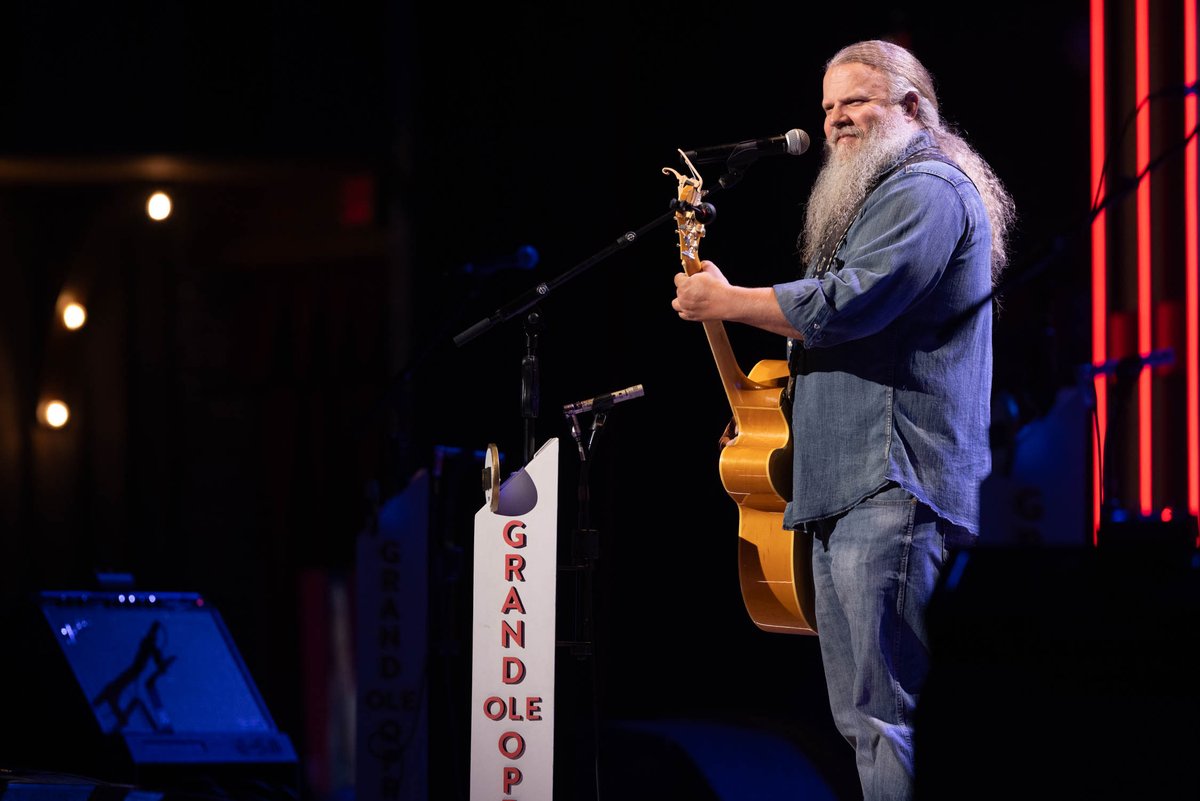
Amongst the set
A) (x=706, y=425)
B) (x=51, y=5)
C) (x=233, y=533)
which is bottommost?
(x=233, y=533)

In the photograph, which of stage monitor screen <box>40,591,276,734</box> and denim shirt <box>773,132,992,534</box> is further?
stage monitor screen <box>40,591,276,734</box>

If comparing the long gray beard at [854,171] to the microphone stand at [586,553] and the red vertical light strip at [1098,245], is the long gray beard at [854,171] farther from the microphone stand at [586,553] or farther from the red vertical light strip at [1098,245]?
the red vertical light strip at [1098,245]

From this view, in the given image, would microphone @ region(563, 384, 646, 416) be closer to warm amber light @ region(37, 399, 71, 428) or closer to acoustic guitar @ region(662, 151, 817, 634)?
acoustic guitar @ region(662, 151, 817, 634)

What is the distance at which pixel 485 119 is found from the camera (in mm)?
4223

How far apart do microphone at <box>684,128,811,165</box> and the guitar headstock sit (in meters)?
0.09

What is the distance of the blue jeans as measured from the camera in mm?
2201

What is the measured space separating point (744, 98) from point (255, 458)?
2876 millimetres

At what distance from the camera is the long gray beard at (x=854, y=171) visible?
8.20ft

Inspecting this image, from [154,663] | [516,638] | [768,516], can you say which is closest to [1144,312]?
[768,516]

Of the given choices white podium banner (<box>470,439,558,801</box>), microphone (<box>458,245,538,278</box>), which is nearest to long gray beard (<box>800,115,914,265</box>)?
white podium banner (<box>470,439,558,801</box>)

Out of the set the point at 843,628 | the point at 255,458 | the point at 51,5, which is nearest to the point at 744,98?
the point at 843,628

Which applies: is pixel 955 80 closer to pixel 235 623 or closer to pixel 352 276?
pixel 352 276

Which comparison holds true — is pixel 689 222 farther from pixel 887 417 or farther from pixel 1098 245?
pixel 1098 245

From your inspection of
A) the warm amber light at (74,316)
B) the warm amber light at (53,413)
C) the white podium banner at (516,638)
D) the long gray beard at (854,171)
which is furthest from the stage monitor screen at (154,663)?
the long gray beard at (854,171)
